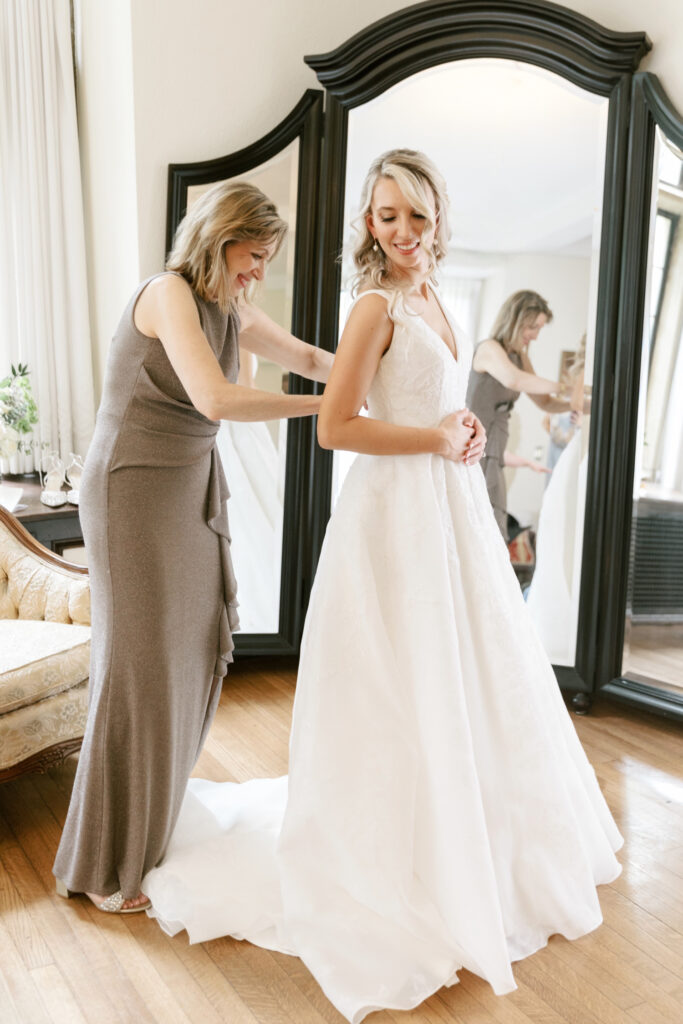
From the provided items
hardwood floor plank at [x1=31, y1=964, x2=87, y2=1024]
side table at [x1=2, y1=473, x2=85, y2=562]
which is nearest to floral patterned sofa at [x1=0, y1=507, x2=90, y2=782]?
side table at [x1=2, y1=473, x2=85, y2=562]

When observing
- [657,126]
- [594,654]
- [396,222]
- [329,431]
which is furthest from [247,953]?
[657,126]

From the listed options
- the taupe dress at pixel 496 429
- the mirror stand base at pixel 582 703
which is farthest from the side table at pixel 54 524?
the mirror stand base at pixel 582 703

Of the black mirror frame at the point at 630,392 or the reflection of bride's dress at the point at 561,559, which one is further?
the reflection of bride's dress at the point at 561,559

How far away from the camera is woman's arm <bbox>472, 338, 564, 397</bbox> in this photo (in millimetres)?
3262

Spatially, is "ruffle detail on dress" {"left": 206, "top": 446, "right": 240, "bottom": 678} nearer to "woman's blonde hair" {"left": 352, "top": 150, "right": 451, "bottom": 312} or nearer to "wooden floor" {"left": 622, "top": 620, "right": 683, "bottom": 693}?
"woman's blonde hair" {"left": 352, "top": 150, "right": 451, "bottom": 312}

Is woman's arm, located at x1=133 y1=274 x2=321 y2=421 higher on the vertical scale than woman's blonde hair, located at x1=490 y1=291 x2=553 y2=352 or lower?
lower

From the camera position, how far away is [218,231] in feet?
6.30

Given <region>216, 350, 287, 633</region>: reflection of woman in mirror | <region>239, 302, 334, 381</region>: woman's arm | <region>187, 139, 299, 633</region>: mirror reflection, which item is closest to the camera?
<region>239, 302, 334, 381</region>: woman's arm

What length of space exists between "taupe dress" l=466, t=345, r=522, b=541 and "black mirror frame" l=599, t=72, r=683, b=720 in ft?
1.22

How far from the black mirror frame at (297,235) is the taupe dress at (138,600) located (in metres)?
1.36

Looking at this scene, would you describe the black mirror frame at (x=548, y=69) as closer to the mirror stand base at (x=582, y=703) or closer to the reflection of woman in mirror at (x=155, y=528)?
the mirror stand base at (x=582, y=703)

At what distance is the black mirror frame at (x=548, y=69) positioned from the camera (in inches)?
118

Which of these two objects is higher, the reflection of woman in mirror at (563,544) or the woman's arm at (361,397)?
the woman's arm at (361,397)

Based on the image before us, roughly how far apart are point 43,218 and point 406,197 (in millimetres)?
2447
